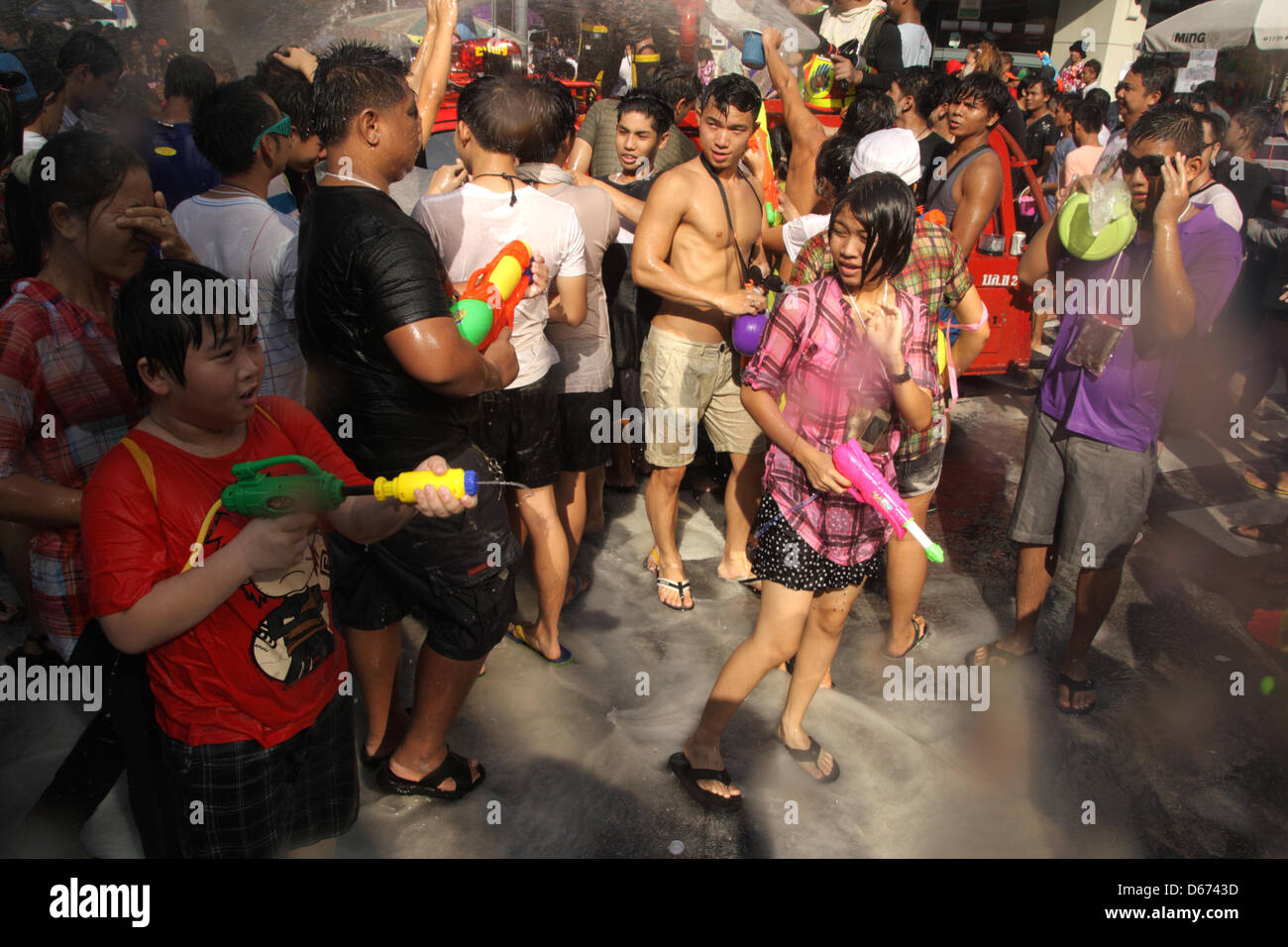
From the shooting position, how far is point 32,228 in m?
2.79

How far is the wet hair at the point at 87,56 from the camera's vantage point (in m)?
4.71

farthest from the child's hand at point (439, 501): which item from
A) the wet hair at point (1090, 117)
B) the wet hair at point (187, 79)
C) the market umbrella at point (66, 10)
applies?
the wet hair at point (1090, 117)

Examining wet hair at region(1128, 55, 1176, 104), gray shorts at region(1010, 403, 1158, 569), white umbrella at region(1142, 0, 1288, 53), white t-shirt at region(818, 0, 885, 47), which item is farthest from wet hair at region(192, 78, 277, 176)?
white umbrella at region(1142, 0, 1288, 53)

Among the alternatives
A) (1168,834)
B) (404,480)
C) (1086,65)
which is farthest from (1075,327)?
(1086,65)

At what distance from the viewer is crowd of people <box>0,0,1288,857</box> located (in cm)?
173

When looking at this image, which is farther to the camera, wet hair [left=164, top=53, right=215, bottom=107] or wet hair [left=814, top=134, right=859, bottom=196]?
wet hair [left=164, top=53, right=215, bottom=107]

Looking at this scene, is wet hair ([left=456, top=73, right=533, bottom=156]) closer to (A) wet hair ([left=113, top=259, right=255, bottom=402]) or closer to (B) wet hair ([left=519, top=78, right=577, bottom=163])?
(B) wet hair ([left=519, top=78, right=577, bottom=163])

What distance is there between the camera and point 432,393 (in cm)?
230

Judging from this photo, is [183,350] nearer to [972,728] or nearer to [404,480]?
[404,480]

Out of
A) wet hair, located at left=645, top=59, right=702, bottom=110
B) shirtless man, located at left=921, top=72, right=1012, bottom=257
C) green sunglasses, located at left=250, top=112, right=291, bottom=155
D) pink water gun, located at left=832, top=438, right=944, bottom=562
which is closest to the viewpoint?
pink water gun, located at left=832, top=438, right=944, bottom=562

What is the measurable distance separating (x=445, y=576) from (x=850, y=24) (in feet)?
23.6

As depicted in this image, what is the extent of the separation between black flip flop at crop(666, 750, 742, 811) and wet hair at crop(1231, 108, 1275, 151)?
20.9ft

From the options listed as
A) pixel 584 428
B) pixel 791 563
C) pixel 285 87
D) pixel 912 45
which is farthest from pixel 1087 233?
pixel 912 45

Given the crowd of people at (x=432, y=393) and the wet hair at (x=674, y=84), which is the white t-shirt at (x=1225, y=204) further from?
the wet hair at (x=674, y=84)
